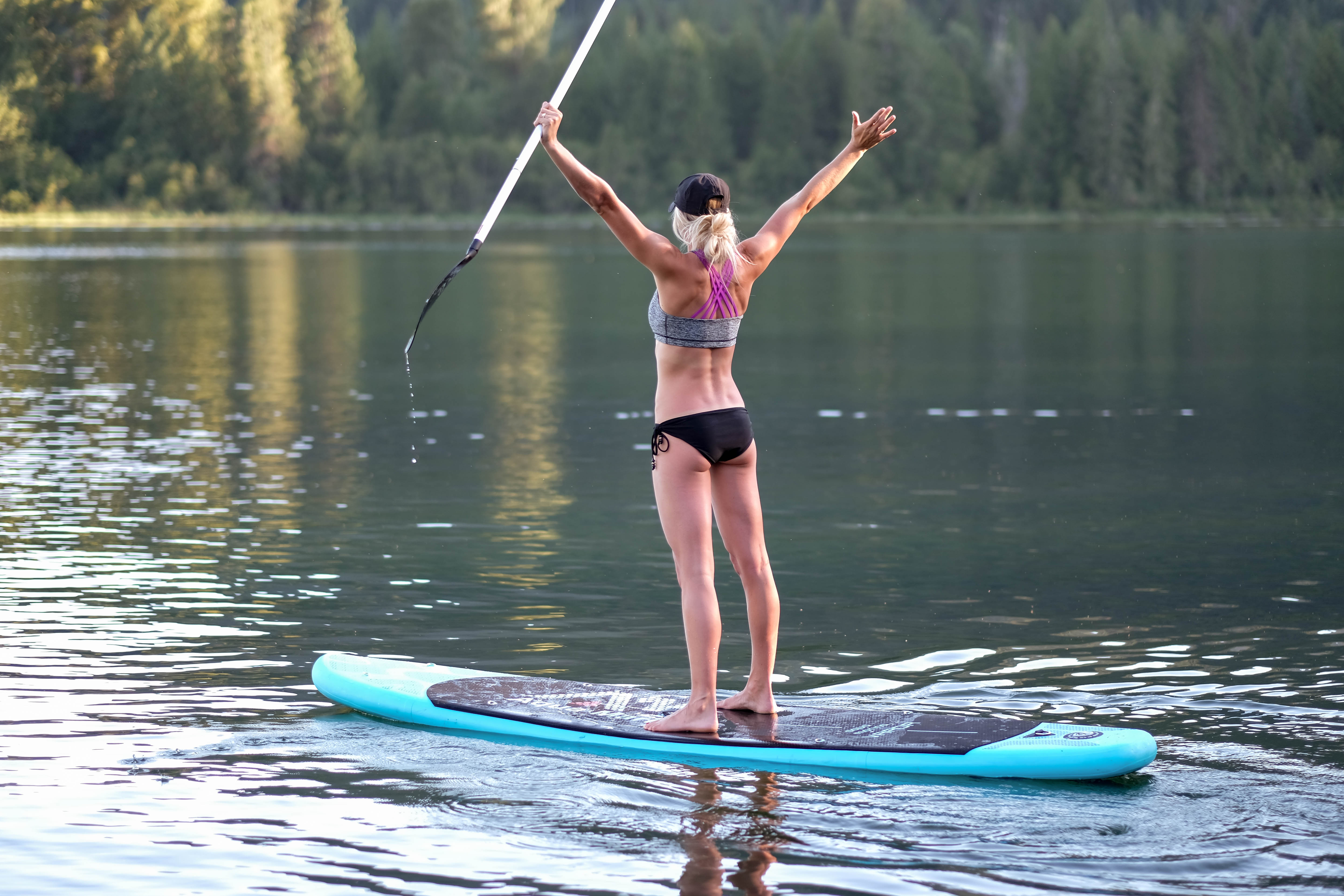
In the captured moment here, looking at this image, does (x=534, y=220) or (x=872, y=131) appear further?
(x=534, y=220)

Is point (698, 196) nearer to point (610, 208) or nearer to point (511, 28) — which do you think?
point (610, 208)

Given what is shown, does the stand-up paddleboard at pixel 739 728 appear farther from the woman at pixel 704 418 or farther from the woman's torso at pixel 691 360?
the woman's torso at pixel 691 360

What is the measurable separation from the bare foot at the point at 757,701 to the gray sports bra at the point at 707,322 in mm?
1531

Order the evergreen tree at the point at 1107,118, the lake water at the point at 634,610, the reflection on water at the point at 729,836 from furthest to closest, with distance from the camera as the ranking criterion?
the evergreen tree at the point at 1107,118 → the lake water at the point at 634,610 → the reflection on water at the point at 729,836

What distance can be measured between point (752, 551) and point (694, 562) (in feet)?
0.91

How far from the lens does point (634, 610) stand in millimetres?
10578

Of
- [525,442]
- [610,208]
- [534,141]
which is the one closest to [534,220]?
[525,442]

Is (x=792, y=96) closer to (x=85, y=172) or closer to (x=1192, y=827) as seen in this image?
(x=85, y=172)

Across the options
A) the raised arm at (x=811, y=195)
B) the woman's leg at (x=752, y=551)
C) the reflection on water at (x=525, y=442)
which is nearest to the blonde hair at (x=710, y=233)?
the raised arm at (x=811, y=195)

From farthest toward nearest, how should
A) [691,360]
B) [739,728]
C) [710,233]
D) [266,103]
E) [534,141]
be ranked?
[266,103] → [534,141] → [739,728] → [691,360] → [710,233]

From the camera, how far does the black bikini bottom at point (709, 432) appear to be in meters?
7.25

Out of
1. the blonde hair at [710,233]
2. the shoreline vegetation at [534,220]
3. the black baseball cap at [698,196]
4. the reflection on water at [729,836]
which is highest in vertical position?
the shoreline vegetation at [534,220]

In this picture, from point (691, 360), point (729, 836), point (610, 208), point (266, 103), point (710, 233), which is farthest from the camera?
point (266, 103)

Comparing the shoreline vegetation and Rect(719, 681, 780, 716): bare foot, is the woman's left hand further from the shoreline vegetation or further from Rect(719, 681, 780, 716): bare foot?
the shoreline vegetation
